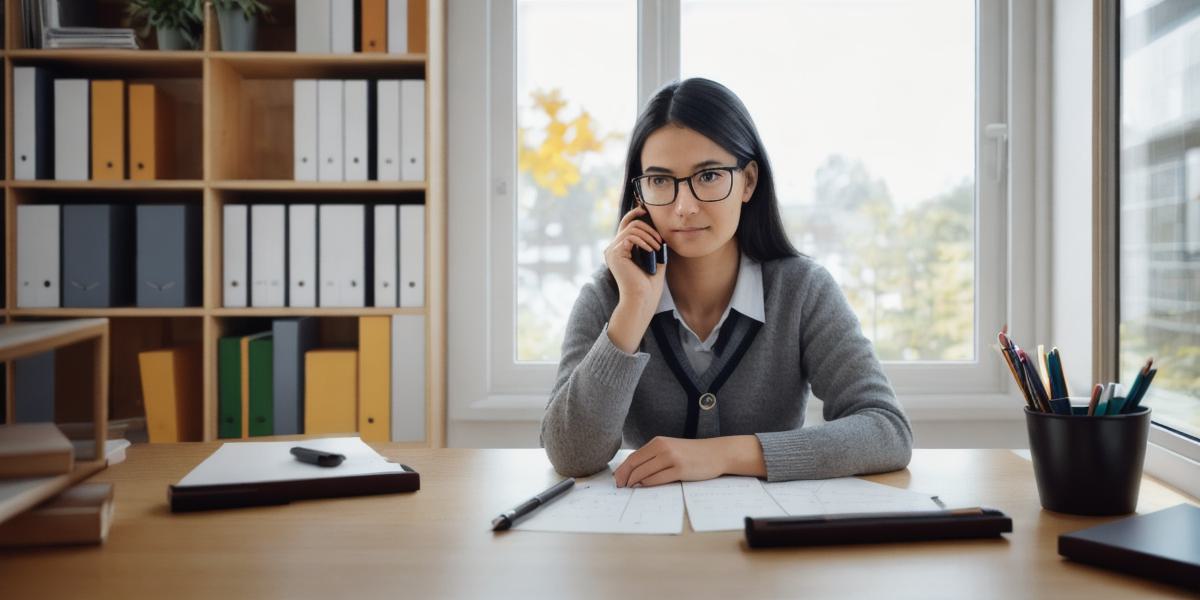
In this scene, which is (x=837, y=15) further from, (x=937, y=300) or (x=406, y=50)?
(x=406, y=50)

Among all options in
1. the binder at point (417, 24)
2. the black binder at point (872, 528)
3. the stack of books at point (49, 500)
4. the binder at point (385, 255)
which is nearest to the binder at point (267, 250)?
the binder at point (385, 255)

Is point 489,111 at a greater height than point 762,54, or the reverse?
point 762,54

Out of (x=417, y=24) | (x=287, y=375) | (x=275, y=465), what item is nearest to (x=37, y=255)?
(x=287, y=375)

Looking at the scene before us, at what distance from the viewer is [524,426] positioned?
242cm

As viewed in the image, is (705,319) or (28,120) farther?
(28,120)

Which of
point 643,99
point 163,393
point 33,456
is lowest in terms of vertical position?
point 163,393

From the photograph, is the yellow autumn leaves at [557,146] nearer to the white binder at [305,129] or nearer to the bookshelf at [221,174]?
the bookshelf at [221,174]

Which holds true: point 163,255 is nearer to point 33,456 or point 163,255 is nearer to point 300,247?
point 300,247

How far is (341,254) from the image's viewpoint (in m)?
2.16

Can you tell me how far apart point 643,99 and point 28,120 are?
1644mm

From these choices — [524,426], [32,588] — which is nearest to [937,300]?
[524,426]

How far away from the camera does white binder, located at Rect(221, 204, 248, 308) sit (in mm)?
2150

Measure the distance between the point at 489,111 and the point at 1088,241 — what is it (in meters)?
1.68

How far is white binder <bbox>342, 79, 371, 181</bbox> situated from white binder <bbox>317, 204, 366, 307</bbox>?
0.32 ft
